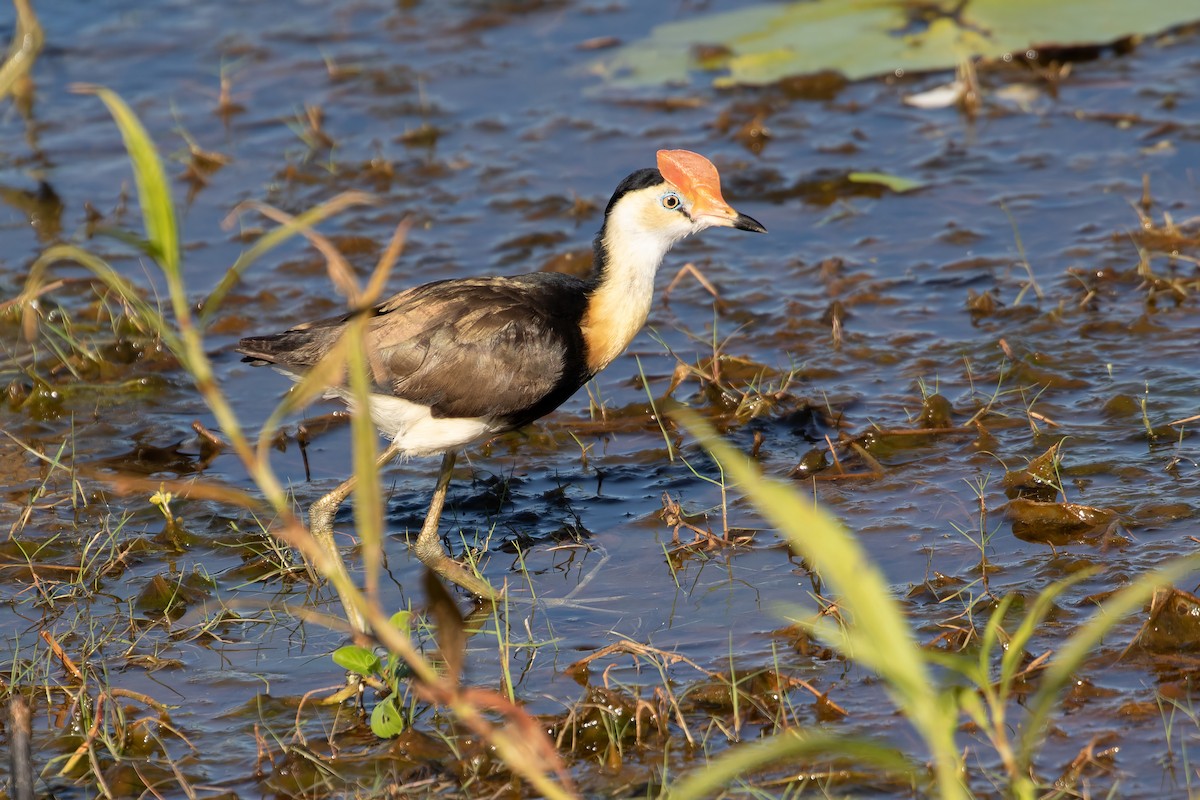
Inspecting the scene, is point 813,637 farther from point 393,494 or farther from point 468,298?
point 393,494

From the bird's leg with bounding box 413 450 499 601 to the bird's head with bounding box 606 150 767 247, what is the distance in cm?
117

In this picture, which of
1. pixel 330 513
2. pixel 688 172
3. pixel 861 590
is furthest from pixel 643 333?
pixel 861 590

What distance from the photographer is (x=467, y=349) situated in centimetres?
556

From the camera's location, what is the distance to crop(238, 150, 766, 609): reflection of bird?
5551mm

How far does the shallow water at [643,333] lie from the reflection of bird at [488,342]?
20.8 inches

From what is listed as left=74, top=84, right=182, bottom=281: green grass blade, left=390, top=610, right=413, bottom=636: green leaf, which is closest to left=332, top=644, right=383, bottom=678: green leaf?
left=390, top=610, right=413, bottom=636: green leaf

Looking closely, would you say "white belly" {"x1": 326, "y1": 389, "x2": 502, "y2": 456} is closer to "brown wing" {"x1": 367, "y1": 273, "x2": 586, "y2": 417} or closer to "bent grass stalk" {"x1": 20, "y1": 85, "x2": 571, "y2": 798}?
"brown wing" {"x1": 367, "y1": 273, "x2": 586, "y2": 417}

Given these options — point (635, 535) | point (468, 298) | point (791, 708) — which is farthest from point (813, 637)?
point (468, 298)

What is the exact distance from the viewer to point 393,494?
6.50 meters

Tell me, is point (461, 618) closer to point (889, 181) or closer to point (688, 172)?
point (688, 172)

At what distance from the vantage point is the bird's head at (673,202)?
5.97 meters

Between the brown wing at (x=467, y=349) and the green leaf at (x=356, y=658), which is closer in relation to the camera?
the green leaf at (x=356, y=658)

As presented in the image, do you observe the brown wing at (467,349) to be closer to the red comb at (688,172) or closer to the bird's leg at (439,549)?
the bird's leg at (439,549)

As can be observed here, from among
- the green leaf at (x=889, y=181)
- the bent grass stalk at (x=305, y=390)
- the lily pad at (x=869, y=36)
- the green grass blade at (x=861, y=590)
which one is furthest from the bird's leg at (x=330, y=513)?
the lily pad at (x=869, y=36)
